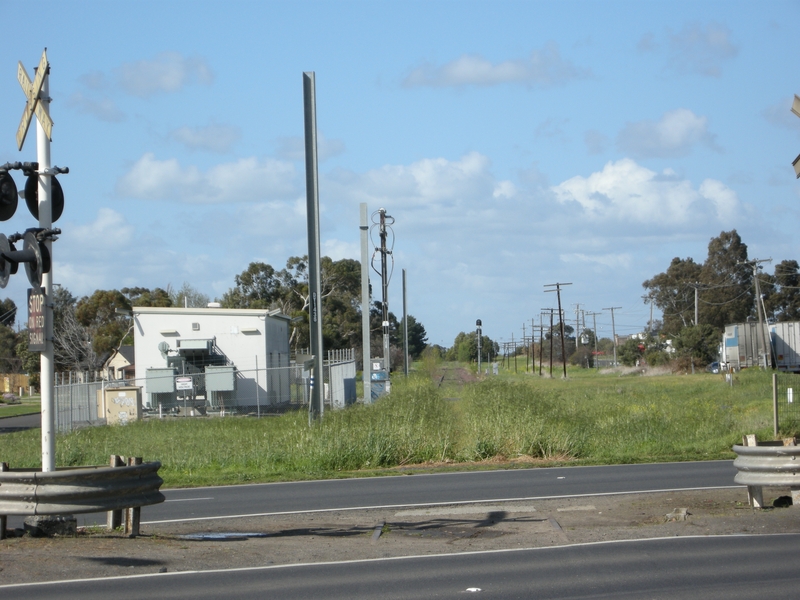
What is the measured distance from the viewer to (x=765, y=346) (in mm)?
59875

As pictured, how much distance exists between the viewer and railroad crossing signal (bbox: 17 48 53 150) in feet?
32.9

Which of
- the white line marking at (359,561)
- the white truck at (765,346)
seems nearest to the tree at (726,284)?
the white truck at (765,346)

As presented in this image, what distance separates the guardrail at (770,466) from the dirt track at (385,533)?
39 centimetres

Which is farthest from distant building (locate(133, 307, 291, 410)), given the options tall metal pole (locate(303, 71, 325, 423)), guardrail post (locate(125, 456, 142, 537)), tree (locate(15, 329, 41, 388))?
tree (locate(15, 329, 41, 388))

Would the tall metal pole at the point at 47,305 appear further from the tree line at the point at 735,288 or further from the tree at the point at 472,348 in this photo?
the tree at the point at 472,348

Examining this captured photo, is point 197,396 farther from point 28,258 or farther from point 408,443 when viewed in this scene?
point 28,258

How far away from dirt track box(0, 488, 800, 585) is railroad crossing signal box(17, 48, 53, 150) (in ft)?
15.5

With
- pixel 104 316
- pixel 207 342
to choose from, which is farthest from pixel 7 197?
pixel 104 316

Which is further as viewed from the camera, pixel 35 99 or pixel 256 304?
pixel 256 304

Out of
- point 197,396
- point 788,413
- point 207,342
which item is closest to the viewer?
point 788,413

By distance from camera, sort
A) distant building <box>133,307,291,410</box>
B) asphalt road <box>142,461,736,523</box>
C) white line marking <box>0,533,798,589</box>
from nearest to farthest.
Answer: white line marking <box>0,533,798,589</box> < asphalt road <box>142,461,736,523</box> < distant building <box>133,307,291,410</box>

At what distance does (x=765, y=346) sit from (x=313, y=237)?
45614 millimetres

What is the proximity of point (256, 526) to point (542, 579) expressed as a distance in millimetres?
5270

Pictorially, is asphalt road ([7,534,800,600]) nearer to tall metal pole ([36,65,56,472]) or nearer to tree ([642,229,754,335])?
tall metal pole ([36,65,56,472])
